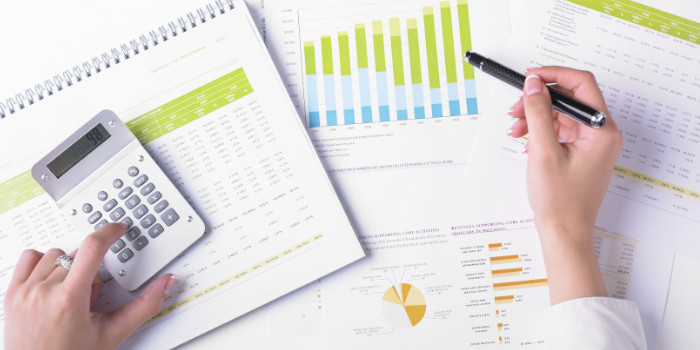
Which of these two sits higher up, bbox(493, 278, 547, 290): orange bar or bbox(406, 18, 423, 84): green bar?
bbox(406, 18, 423, 84): green bar

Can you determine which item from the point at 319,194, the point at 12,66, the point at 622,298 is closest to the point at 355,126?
the point at 319,194

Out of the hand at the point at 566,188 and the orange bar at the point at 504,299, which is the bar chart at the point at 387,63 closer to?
the hand at the point at 566,188

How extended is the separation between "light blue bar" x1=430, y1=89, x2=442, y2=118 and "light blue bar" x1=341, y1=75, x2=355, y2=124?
0.12m

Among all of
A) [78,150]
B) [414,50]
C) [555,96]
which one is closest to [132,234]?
[78,150]

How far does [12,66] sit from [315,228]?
54 cm

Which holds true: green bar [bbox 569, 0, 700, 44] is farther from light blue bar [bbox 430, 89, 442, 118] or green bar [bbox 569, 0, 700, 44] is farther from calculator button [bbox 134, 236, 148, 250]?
calculator button [bbox 134, 236, 148, 250]

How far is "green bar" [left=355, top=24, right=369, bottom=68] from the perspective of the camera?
75 centimetres

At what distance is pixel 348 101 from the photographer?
75 cm

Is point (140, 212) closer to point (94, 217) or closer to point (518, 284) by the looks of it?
point (94, 217)

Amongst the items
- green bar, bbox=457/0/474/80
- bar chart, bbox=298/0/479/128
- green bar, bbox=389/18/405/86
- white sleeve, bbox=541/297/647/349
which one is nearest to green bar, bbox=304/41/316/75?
bar chart, bbox=298/0/479/128

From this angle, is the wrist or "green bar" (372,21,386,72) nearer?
the wrist

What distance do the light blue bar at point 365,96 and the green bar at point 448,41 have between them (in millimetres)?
119

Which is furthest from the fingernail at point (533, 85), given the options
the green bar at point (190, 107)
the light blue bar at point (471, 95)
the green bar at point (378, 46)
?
the green bar at point (190, 107)

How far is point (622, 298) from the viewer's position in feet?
2.23
